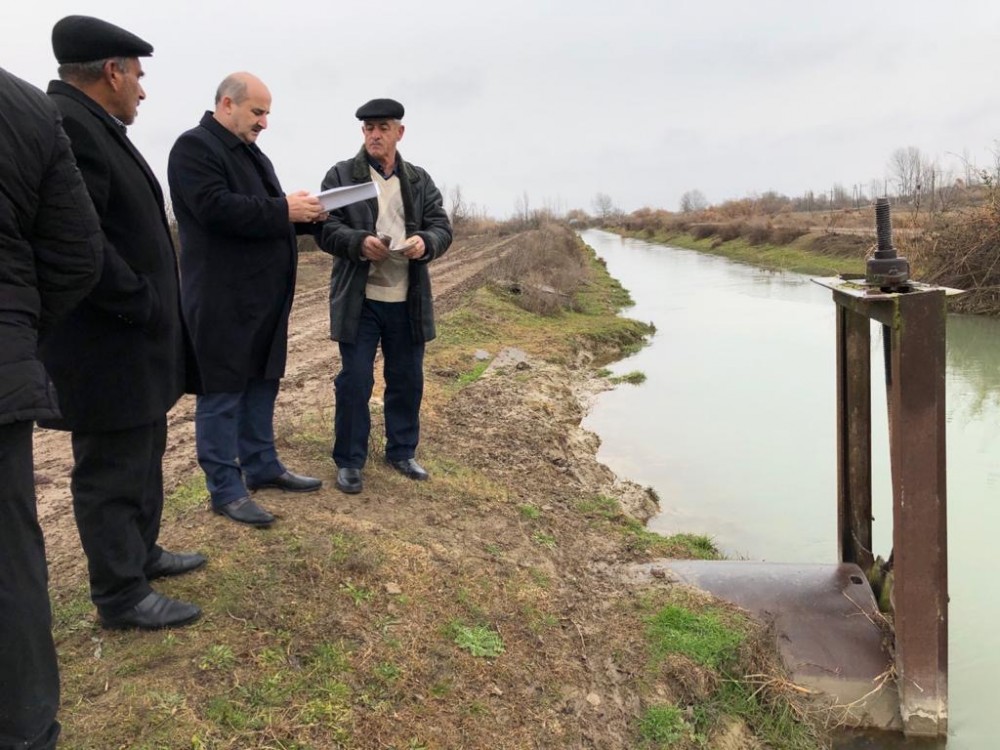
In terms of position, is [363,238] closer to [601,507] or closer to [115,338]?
[115,338]

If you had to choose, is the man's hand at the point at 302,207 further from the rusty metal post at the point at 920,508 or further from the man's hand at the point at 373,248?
the rusty metal post at the point at 920,508

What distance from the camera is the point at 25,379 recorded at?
1.71 meters

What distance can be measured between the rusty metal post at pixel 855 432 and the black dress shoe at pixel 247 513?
285 cm

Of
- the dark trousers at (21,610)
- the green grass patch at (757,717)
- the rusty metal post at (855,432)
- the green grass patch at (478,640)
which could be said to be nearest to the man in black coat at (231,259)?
the green grass patch at (478,640)

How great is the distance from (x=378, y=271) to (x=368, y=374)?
0.52 m

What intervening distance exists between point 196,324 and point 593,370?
8.05m

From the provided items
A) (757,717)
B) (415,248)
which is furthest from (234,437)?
(757,717)

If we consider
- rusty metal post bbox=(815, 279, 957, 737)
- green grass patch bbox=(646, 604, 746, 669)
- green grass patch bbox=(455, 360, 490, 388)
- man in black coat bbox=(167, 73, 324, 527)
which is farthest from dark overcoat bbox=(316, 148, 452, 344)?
green grass patch bbox=(455, 360, 490, 388)

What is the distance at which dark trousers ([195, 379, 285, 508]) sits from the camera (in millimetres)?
3180

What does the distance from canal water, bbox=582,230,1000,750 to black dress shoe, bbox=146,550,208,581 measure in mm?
2815

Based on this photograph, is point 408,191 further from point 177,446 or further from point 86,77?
point 177,446

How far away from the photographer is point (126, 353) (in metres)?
2.35

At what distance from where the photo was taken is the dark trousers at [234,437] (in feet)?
10.4

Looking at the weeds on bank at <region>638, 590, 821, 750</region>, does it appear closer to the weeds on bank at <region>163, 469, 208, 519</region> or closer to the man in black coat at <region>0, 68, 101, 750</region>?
the man in black coat at <region>0, 68, 101, 750</region>
